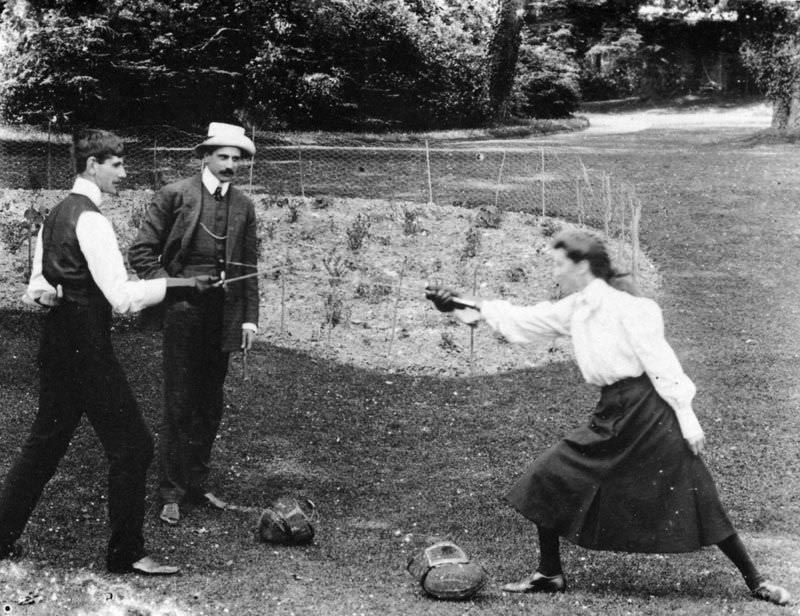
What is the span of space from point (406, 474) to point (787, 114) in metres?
14.7

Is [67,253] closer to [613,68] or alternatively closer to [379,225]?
[379,225]

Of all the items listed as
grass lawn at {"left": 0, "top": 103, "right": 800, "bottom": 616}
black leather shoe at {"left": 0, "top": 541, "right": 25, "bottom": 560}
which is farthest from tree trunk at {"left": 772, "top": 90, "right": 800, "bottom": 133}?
black leather shoe at {"left": 0, "top": 541, "right": 25, "bottom": 560}

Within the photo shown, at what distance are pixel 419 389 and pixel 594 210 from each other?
19.9 feet

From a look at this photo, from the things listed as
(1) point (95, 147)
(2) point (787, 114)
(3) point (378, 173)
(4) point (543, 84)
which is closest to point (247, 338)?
(1) point (95, 147)

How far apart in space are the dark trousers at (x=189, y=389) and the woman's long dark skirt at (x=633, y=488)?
193cm

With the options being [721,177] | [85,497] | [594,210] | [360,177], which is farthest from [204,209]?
[721,177]

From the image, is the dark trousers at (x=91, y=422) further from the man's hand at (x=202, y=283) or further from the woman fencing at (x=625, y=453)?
the woman fencing at (x=625, y=453)

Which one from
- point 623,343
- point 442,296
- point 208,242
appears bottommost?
point 623,343

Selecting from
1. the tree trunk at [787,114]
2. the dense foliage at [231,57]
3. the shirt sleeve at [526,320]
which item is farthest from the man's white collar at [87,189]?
the tree trunk at [787,114]

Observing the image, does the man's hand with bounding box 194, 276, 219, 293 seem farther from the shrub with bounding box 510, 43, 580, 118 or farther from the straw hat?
the shrub with bounding box 510, 43, 580, 118

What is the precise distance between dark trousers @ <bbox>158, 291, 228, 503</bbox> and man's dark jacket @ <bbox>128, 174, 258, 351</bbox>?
0.33ft

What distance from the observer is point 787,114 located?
18484mm

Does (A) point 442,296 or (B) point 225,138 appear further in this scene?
(B) point 225,138

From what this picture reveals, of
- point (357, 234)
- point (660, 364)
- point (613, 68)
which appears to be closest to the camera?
point (660, 364)
